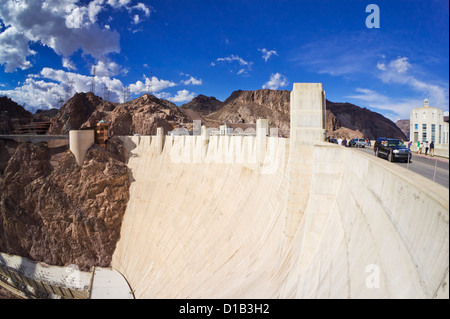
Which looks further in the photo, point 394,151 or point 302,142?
point 302,142

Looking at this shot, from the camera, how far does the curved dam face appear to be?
443 centimetres

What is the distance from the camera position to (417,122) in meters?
18.8

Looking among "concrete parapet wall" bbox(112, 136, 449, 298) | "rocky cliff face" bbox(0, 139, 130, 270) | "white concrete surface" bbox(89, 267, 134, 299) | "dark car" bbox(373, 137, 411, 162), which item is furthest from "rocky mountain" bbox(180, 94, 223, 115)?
"dark car" bbox(373, 137, 411, 162)

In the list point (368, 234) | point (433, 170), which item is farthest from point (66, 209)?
point (433, 170)

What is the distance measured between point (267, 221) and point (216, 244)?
213 inches

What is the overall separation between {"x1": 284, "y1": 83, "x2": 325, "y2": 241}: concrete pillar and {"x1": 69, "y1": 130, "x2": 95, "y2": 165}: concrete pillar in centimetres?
2744

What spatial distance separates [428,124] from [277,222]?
14.8 meters

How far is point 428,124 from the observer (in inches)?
723

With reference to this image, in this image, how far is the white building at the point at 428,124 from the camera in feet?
59.4

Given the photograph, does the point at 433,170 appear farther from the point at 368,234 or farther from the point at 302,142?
the point at 302,142

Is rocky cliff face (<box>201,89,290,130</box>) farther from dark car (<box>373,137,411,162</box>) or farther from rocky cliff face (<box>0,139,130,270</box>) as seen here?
dark car (<box>373,137,411,162</box>)

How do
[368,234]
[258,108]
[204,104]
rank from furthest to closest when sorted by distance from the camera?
[204,104] < [258,108] < [368,234]

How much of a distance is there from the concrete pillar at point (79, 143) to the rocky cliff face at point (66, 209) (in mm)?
580
